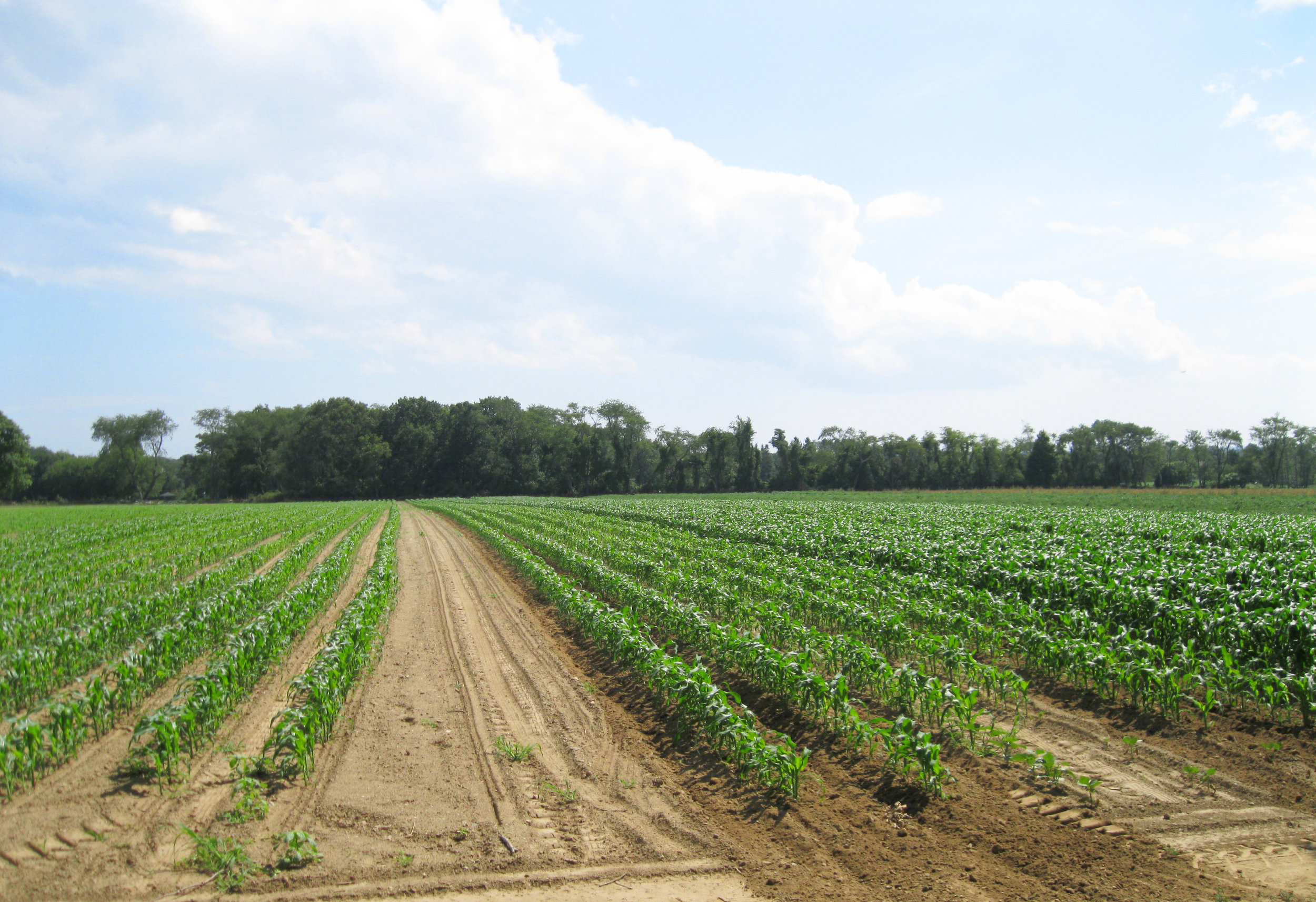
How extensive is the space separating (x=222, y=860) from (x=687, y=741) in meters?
4.12

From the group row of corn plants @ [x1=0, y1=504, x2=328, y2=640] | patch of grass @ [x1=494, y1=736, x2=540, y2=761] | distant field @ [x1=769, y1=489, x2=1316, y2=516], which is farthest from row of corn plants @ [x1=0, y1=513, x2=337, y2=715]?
distant field @ [x1=769, y1=489, x2=1316, y2=516]

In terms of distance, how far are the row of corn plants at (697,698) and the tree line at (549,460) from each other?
84.9m

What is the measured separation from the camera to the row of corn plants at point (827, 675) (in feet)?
17.9

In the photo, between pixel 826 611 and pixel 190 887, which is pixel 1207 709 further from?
pixel 190 887

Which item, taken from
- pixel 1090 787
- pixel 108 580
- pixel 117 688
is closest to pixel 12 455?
pixel 108 580

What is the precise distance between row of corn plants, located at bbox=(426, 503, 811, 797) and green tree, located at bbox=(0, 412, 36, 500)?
290ft

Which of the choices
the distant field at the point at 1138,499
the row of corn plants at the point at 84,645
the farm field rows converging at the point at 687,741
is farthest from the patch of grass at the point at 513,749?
Result: the distant field at the point at 1138,499

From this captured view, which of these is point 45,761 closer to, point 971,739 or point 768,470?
point 971,739

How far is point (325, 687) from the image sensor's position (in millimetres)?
6348

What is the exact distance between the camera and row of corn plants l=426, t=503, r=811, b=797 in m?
5.38

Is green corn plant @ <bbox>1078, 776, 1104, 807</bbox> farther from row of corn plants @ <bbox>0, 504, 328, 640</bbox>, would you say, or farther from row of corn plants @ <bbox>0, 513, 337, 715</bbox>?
row of corn plants @ <bbox>0, 504, 328, 640</bbox>

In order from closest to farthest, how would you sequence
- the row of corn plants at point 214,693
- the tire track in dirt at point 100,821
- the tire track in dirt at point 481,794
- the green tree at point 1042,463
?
the tire track in dirt at point 100,821
the tire track in dirt at point 481,794
the row of corn plants at point 214,693
the green tree at point 1042,463

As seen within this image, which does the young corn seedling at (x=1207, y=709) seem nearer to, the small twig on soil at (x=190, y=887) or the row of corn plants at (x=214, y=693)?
the small twig on soil at (x=190, y=887)

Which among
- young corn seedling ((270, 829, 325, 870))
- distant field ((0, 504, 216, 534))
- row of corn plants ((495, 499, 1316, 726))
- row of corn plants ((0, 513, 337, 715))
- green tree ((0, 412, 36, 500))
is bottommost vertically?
distant field ((0, 504, 216, 534))
